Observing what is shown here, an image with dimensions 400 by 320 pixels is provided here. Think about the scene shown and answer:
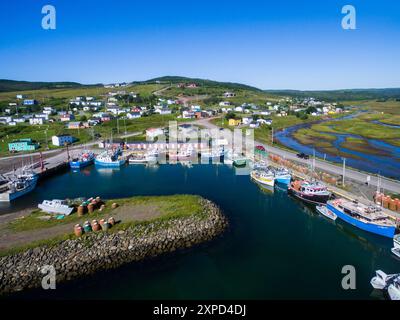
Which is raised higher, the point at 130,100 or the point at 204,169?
the point at 130,100

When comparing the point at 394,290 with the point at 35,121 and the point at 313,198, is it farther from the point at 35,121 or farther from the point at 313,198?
the point at 35,121

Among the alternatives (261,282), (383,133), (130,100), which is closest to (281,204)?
(261,282)

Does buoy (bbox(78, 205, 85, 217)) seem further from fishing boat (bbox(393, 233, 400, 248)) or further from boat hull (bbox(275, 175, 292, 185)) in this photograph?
fishing boat (bbox(393, 233, 400, 248))

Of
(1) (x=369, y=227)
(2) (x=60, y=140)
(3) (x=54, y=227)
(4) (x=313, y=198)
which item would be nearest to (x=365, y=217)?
(1) (x=369, y=227)

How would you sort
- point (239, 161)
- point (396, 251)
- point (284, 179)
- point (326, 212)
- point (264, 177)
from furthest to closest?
point (239, 161), point (264, 177), point (284, 179), point (326, 212), point (396, 251)

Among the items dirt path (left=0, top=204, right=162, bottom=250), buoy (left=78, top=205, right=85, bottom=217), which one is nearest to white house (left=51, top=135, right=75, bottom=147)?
dirt path (left=0, top=204, right=162, bottom=250)
